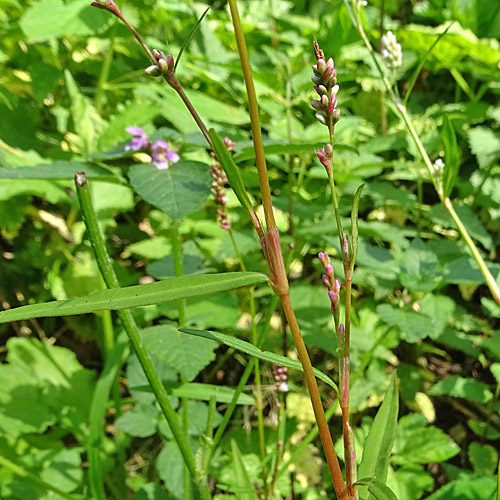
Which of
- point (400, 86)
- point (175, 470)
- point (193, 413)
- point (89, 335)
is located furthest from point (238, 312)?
point (400, 86)

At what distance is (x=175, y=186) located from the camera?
97 cm

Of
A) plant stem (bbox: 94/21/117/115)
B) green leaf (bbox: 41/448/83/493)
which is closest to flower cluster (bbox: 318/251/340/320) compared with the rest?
green leaf (bbox: 41/448/83/493)

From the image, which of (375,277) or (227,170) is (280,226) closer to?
(375,277)

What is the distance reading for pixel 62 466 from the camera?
1.21m

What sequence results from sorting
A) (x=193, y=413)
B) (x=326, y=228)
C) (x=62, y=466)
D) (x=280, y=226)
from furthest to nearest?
(x=280, y=226) → (x=326, y=228) → (x=62, y=466) → (x=193, y=413)

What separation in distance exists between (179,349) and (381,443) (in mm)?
454

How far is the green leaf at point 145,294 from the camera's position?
1.48ft

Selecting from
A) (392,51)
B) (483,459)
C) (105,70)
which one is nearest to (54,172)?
(392,51)

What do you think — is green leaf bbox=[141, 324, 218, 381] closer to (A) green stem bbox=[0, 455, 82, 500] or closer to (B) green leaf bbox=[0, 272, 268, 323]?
(A) green stem bbox=[0, 455, 82, 500]

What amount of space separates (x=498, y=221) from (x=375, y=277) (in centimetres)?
68

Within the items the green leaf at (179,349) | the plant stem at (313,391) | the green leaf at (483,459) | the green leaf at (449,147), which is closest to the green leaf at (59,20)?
the green leaf at (179,349)

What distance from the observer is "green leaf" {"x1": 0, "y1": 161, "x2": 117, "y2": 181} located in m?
0.92

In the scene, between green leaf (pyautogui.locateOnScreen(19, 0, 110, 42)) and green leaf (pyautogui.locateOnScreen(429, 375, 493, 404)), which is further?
green leaf (pyautogui.locateOnScreen(19, 0, 110, 42))

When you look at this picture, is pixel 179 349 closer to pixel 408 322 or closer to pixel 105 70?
pixel 408 322
